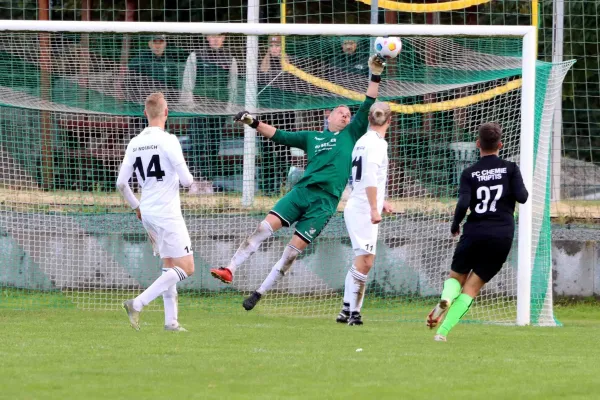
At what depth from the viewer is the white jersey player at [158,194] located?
942 centimetres

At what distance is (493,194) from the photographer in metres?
8.97

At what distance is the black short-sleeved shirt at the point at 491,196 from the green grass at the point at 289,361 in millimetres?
927

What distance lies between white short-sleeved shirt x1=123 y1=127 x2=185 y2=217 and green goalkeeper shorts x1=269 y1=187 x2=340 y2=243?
1954 mm

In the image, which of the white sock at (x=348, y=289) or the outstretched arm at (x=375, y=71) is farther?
the white sock at (x=348, y=289)

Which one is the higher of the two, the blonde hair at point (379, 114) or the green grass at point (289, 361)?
the blonde hair at point (379, 114)

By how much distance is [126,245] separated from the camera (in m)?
13.7

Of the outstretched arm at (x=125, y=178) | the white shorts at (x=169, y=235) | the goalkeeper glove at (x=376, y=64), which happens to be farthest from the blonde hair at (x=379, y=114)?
the outstretched arm at (x=125, y=178)

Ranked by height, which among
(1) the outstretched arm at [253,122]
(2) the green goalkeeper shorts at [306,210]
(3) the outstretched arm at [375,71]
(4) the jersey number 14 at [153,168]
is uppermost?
(3) the outstretched arm at [375,71]

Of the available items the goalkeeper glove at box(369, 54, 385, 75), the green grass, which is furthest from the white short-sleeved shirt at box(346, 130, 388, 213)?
the green grass

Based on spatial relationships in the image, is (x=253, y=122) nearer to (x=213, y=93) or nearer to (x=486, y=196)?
(x=213, y=93)

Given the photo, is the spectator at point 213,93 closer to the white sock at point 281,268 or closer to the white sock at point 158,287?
the white sock at point 281,268

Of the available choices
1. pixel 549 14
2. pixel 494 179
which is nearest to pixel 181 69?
pixel 494 179

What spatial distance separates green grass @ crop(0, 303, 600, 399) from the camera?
6398mm

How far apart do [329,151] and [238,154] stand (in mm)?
2302
